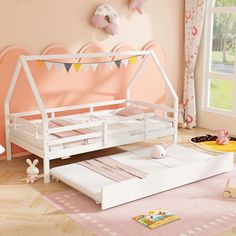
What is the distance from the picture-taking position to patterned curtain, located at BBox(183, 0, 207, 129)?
577cm

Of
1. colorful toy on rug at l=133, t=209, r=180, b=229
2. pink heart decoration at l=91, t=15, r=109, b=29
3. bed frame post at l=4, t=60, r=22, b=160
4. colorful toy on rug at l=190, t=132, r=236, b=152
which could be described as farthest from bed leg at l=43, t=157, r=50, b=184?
colorful toy on rug at l=190, t=132, r=236, b=152

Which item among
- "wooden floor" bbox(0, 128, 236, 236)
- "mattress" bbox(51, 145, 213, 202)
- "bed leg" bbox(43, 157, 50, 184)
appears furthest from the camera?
"bed leg" bbox(43, 157, 50, 184)

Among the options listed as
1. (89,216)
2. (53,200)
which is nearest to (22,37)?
(53,200)

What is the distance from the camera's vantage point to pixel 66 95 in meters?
5.06

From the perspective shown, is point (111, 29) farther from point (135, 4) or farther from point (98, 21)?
point (135, 4)

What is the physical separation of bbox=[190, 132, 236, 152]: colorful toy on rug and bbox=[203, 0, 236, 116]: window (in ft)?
1.68

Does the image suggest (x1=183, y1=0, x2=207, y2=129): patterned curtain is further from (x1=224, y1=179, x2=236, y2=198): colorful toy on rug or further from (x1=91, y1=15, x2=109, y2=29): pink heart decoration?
(x1=224, y1=179, x2=236, y2=198): colorful toy on rug

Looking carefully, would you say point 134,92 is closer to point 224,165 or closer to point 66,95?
point 66,95

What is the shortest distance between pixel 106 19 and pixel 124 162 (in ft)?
6.16

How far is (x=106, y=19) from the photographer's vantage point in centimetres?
514

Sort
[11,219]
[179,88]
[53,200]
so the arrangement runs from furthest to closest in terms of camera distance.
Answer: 1. [179,88]
2. [53,200]
3. [11,219]

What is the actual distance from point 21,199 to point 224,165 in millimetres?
1881

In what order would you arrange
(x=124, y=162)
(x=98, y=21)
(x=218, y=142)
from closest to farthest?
(x=124, y=162), (x=98, y=21), (x=218, y=142)

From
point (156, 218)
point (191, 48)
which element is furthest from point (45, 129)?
point (191, 48)
